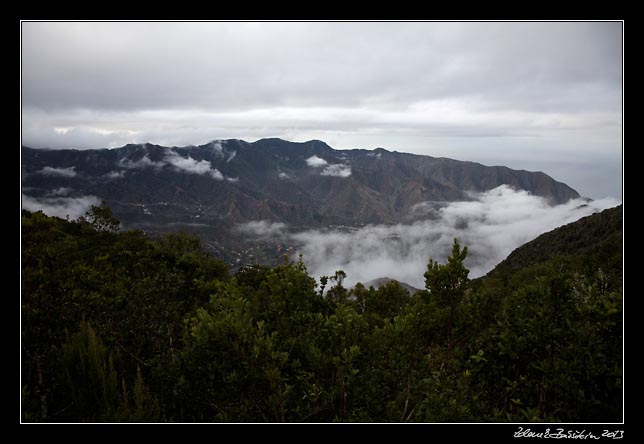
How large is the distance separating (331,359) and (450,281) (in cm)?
312

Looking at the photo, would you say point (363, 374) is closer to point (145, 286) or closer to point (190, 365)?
point (190, 365)

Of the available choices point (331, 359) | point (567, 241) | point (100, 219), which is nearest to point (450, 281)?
point (331, 359)

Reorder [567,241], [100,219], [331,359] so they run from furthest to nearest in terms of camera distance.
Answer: [567,241] < [100,219] < [331,359]

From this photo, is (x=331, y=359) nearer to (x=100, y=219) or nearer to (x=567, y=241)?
(x=100, y=219)

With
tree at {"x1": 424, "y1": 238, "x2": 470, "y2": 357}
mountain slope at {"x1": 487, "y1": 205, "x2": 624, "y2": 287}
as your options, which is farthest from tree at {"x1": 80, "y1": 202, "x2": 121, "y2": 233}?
mountain slope at {"x1": 487, "y1": 205, "x2": 624, "y2": 287}

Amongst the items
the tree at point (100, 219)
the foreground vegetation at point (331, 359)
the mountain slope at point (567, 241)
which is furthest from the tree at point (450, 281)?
the mountain slope at point (567, 241)

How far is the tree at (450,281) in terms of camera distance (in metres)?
8.30

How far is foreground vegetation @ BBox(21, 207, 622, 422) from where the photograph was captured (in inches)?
261

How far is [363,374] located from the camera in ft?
→ 27.2

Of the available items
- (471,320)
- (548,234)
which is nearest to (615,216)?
(548,234)

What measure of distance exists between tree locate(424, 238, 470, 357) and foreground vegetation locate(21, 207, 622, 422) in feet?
0.09

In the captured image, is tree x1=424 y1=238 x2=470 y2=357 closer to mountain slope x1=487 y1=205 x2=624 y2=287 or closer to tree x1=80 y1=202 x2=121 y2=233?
tree x1=80 y1=202 x2=121 y2=233

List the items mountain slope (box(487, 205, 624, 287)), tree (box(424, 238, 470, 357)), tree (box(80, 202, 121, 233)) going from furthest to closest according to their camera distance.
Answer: mountain slope (box(487, 205, 624, 287)), tree (box(80, 202, 121, 233)), tree (box(424, 238, 470, 357))

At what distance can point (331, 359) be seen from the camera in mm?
7785
